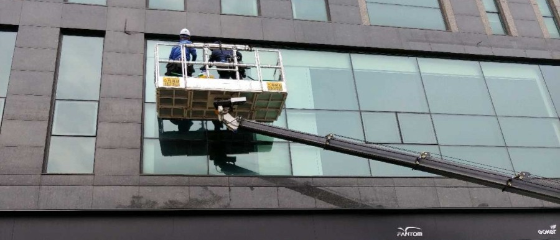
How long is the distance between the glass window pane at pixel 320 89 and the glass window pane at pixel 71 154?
6.82m

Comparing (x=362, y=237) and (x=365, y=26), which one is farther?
(x=365, y=26)

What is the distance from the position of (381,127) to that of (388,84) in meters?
2.09

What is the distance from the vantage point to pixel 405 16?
23.5m

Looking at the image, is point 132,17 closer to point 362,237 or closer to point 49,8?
point 49,8

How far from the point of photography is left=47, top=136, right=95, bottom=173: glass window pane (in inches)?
656

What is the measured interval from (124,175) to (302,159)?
5.78 m

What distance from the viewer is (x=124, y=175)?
1670 cm

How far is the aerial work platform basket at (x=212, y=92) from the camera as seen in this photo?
16.5 m

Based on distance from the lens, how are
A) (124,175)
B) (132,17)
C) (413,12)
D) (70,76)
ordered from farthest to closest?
1. (413,12)
2. (132,17)
3. (70,76)
4. (124,175)

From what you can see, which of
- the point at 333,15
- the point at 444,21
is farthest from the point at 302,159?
the point at 444,21

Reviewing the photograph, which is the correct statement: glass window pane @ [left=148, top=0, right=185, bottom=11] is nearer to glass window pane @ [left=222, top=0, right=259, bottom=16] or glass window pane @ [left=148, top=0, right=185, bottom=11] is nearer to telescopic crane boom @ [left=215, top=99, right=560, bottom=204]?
glass window pane @ [left=222, top=0, right=259, bottom=16]

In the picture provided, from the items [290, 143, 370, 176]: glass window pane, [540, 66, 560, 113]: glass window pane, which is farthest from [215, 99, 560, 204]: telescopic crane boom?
[540, 66, 560, 113]: glass window pane
